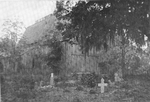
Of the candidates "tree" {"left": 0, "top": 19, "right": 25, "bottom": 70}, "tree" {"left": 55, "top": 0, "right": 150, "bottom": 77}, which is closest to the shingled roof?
"tree" {"left": 0, "top": 19, "right": 25, "bottom": 70}

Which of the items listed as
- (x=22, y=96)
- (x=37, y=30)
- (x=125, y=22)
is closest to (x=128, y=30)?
(x=125, y=22)

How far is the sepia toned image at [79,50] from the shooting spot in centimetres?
702

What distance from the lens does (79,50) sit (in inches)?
404

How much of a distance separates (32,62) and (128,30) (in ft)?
50.6

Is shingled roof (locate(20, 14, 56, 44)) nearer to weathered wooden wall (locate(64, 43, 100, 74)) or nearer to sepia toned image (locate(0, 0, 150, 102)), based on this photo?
sepia toned image (locate(0, 0, 150, 102))

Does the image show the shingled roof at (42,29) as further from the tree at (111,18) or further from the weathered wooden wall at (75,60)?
the tree at (111,18)

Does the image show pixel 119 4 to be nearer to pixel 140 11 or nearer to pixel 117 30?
pixel 140 11

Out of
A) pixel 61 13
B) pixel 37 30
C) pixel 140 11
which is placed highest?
pixel 37 30

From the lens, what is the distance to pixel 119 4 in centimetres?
658

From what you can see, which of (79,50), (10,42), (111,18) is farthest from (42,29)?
(111,18)

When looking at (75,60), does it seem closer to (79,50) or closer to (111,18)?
(79,50)

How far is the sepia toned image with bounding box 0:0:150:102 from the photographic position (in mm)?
7016

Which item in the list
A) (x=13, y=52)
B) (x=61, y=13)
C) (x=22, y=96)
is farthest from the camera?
(x=13, y=52)

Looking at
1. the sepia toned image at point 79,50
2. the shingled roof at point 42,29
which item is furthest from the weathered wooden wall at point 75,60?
the shingled roof at point 42,29
